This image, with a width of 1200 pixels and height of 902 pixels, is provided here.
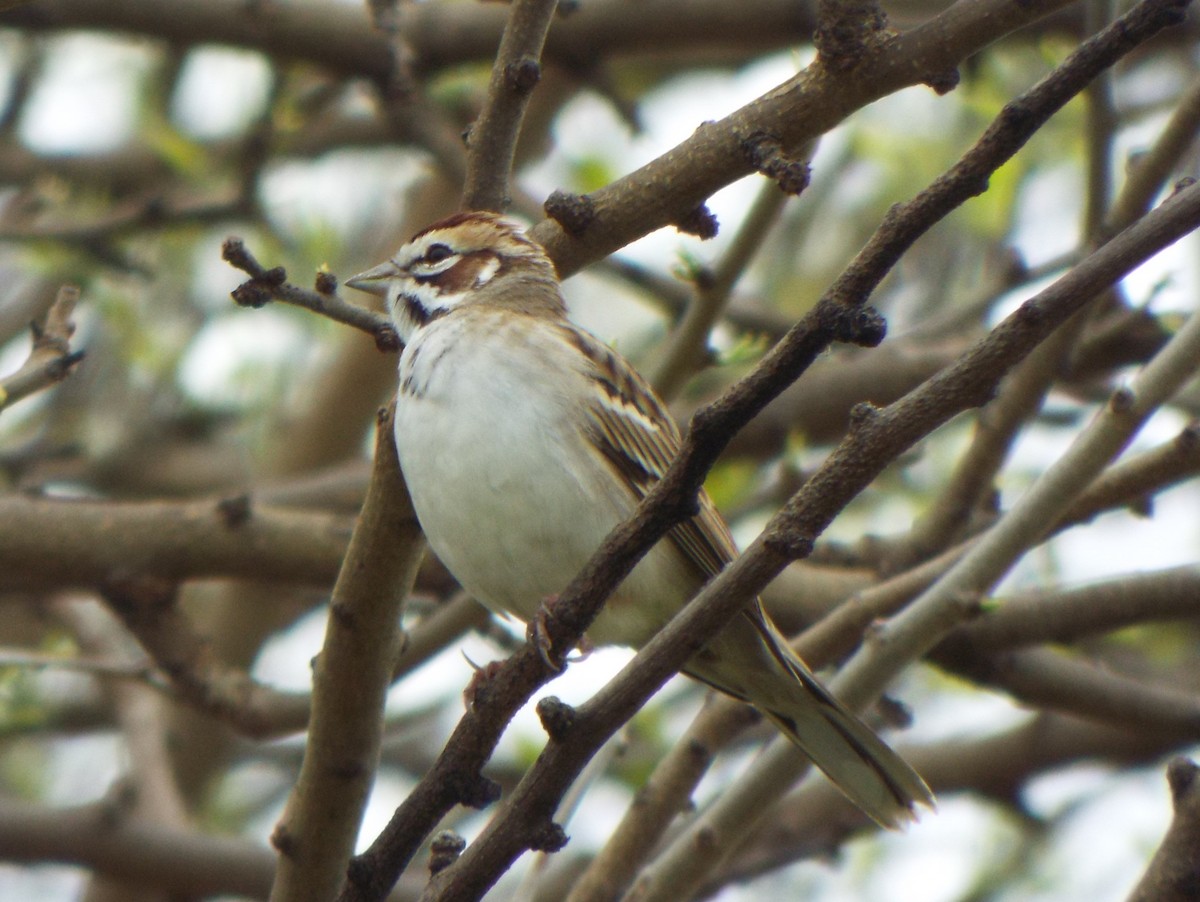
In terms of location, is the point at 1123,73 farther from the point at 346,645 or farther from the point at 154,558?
the point at 346,645

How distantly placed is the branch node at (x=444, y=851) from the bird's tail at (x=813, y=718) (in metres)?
1.03

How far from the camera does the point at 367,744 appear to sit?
11.4 ft

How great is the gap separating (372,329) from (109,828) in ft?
9.85

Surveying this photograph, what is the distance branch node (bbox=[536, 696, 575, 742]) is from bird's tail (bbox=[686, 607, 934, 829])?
1231 mm

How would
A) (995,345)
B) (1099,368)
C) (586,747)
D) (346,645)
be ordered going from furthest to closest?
(1099,368) < (346,645) < (586,747) < (995,345)

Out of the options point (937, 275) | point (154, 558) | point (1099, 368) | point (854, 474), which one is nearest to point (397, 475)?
point (854, 474)

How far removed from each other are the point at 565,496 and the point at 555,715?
120 centimetres

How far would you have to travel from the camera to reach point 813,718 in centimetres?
404

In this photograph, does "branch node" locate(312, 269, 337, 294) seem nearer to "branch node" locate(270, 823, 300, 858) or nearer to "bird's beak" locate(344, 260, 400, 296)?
"branch node" locate(270, 823, 300, 858)

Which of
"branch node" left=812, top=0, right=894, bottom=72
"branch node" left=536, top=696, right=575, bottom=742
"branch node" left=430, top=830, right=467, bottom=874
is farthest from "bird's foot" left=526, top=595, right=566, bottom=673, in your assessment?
"branch node" left=812, top=0, right=894, bottom=72

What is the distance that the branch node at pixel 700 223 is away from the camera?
3.35 meters

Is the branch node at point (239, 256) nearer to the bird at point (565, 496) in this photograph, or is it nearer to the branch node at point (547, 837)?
the bird at point (565, 496)

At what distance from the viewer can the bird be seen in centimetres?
377

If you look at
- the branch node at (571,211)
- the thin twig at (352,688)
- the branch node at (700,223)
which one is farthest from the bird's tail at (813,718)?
the branch node at (571,211)
